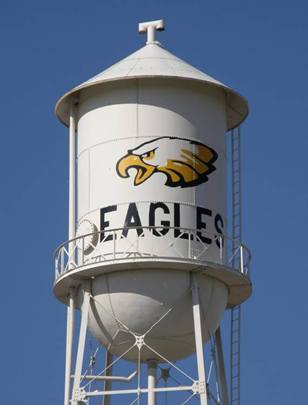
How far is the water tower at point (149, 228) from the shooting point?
40031 millimetres

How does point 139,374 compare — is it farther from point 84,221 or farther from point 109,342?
point 84,221

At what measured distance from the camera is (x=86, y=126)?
41875mm

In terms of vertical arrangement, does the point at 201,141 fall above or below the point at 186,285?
above

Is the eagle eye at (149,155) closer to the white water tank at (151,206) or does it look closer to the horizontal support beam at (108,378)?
the white water tank at (151,206)

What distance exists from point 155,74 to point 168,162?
212cm

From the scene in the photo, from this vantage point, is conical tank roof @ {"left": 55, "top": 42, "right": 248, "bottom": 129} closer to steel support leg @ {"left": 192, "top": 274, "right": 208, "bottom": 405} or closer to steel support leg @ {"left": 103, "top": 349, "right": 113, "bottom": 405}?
steel support leg @ {"left": 192, "top": 274, "right": 208, "bottom": 405}

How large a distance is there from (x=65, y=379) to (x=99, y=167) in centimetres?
491

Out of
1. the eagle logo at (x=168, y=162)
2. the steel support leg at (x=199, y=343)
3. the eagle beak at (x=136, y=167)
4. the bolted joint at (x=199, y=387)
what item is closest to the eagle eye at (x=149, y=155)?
the eagle logo at (x=168, y=162)

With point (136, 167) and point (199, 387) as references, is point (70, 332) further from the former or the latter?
point (136, 167)

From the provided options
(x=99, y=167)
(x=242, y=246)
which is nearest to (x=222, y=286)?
(x=242, y=246)

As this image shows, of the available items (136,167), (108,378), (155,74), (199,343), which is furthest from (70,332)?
(155,74)

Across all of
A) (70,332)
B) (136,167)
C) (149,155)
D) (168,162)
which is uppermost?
(149,155)

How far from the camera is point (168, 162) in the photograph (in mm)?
40594

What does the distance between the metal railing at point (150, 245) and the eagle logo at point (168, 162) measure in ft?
3.82
